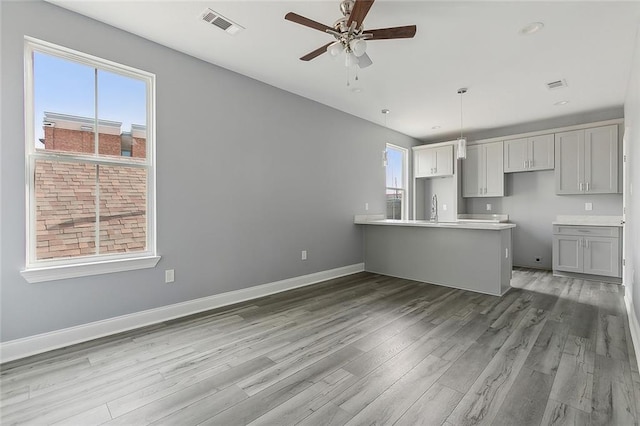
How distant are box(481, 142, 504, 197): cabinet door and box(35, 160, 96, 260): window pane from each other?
6.35 metres

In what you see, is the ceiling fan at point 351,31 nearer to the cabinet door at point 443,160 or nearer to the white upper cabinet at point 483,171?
the cabinet door at point 443,160

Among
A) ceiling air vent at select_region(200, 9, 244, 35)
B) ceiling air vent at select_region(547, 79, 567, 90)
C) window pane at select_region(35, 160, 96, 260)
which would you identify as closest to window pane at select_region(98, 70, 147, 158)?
window pane at select_region(35, 160, 96, 260)

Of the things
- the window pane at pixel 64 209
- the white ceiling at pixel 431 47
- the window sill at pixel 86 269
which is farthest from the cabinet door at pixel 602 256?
the window pane at pixel 64 209

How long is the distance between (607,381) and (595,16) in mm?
2830

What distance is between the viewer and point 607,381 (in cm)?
196

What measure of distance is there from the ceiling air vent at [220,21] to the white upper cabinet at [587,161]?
5.46 m

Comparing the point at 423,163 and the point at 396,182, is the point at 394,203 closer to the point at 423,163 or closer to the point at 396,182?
the point at 396,182

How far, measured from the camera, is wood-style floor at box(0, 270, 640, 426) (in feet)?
5.48

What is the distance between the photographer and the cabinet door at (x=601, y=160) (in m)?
4.64

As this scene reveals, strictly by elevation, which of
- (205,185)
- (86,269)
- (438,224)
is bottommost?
(86,269)

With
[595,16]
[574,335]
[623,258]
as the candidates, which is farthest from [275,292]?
[623,258]

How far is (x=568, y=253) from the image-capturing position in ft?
15.8

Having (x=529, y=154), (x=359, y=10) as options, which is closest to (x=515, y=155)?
(x=529, y=154)

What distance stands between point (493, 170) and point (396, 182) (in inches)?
73.9
